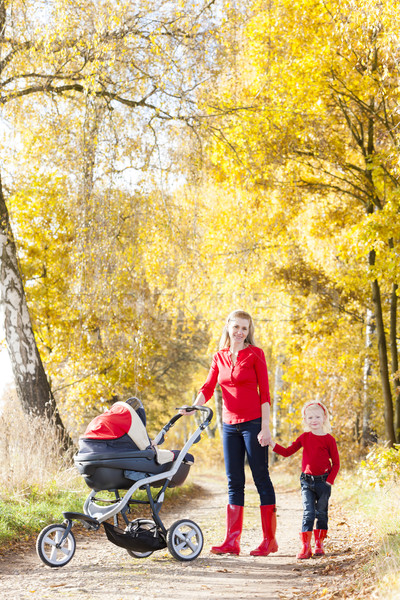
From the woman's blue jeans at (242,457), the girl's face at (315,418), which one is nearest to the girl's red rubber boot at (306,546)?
the woman's blue jeans at (242,457)

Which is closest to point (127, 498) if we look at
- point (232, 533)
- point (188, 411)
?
point (188, 411)

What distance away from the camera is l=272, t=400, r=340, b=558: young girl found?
17.0 feet

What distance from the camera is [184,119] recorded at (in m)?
8.08

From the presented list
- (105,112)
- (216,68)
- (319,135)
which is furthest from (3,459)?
(319,135)

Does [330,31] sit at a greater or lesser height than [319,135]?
greater

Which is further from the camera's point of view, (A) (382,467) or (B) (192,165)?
(B) (192,165)

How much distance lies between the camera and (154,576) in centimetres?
438

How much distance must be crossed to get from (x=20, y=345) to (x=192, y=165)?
360 cm

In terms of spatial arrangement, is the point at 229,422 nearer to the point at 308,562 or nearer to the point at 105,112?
the point at 308,562

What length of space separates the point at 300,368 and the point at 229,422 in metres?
8.32

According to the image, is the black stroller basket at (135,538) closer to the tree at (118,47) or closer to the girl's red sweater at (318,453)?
the girl's red sweater at (318,453)

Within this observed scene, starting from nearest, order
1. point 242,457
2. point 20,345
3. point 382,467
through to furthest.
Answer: point 242,457 < point 382,467 < point 20,345

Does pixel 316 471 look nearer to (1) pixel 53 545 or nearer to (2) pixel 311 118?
(1) pixel 53 545

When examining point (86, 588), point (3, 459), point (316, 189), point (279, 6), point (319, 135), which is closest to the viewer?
point (86, 588)
